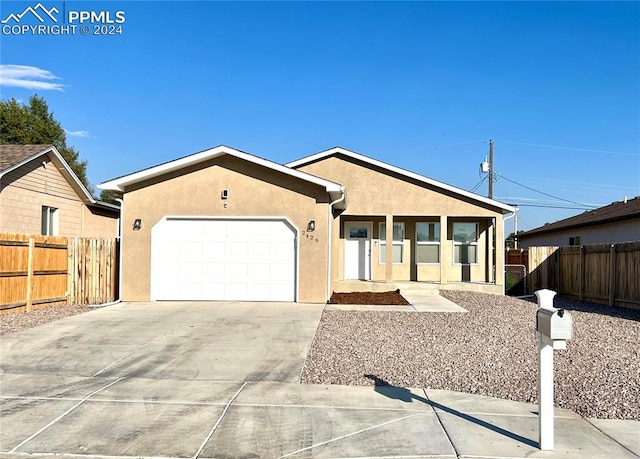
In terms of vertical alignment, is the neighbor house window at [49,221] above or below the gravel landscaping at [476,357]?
above

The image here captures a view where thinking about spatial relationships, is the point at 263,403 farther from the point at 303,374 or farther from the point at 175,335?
the point at 175,335

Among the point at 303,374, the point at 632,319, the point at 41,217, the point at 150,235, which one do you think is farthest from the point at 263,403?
the point at 41,217

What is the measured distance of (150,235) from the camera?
14.4 m

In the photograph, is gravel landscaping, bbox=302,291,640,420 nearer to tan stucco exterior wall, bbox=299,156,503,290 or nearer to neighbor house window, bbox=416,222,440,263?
tan stucco exterior wall, bbox=299,156,503,290

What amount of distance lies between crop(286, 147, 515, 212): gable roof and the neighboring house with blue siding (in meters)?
5.37

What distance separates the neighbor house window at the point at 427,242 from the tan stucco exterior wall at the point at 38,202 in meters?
12.7

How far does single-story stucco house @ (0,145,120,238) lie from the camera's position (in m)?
16.2

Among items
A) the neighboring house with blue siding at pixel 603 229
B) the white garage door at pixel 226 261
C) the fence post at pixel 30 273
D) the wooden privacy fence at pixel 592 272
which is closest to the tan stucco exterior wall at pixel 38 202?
the fence post at pixel 30 273

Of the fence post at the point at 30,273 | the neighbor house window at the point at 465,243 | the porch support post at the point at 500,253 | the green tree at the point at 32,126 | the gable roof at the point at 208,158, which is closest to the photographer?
the fence post at the point at 30,273

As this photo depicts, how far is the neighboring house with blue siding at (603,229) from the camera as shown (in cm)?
2102

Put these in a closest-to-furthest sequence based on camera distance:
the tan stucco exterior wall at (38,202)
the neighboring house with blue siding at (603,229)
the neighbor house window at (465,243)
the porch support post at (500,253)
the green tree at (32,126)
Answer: the tan stucco exterior wall at (38,202)
the porch support post at (500,253)
the neighbor house window at (465,243)
the neighboring house with blue siding at (603,229)
the green tree at (32,126)

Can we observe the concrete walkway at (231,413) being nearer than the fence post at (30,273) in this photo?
Yes

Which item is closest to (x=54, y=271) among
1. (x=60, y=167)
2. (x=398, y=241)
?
(x=60, y=167)

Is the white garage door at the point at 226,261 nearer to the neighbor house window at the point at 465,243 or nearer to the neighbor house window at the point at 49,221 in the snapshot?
the neighbor house window at the point at 49,221
